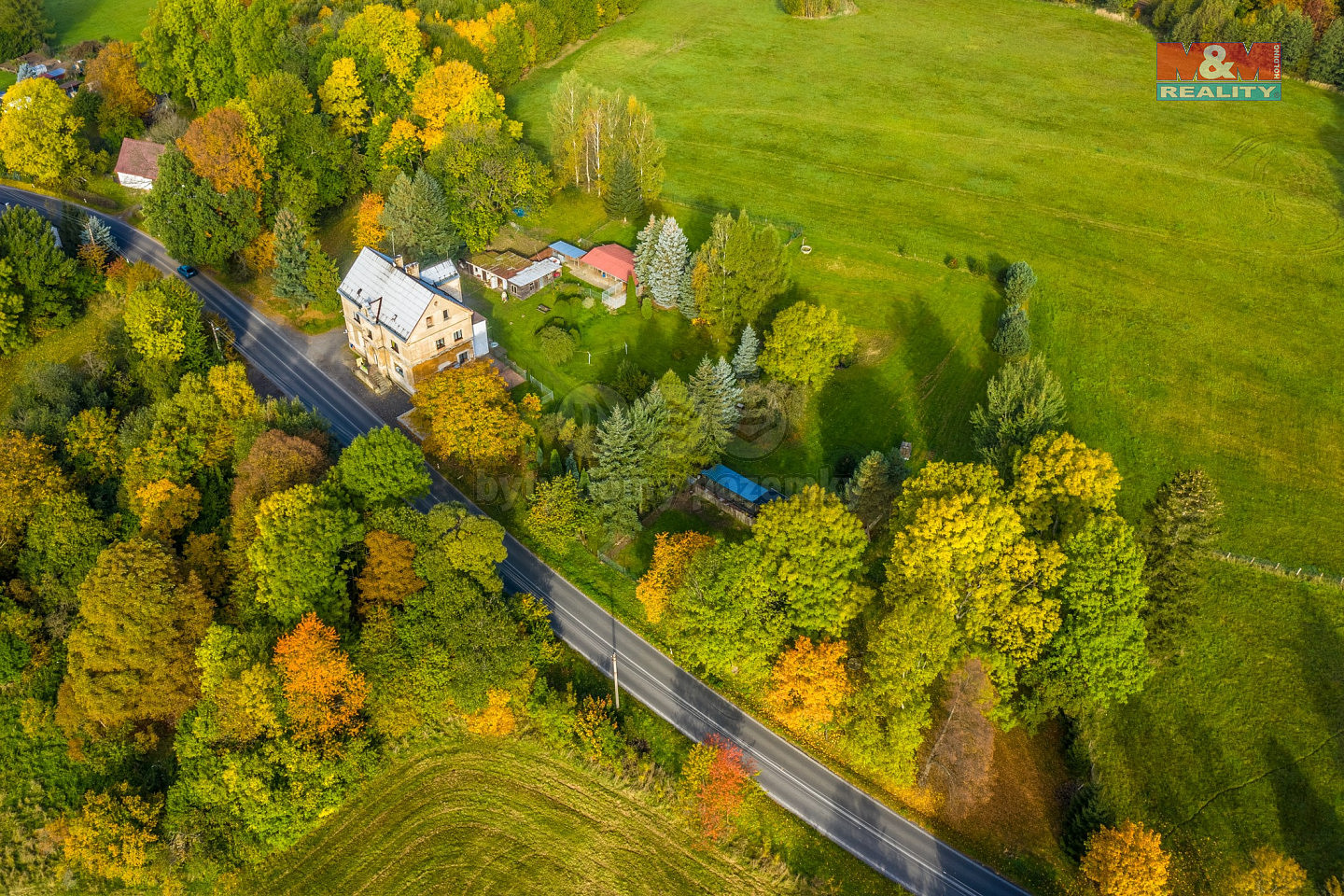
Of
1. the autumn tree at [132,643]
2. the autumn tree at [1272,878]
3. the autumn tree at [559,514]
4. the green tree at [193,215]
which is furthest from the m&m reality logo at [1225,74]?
the autumn tree at [132,643]

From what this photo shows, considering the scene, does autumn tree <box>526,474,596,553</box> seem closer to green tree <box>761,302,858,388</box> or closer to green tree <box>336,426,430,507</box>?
green tree <box>336,426,430,507</box>

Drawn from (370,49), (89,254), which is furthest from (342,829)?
(370,49)

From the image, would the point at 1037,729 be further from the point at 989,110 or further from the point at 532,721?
the point at 989,110

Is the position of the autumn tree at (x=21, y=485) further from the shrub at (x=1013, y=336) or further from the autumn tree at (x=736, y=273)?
the shrub at (x=1013, y=336)

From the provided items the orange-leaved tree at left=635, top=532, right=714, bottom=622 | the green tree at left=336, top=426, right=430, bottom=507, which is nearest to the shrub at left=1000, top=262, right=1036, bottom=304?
the orange-leaved tree at left=635, top=532, right=714, bottom=622

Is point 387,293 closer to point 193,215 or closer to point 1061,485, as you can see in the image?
point 193,215

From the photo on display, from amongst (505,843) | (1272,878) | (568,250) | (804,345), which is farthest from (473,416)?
(1272,878)
